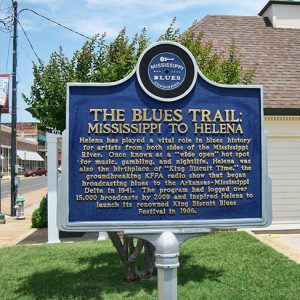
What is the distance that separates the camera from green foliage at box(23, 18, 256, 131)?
7.51m

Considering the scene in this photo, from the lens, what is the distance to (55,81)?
8.42m

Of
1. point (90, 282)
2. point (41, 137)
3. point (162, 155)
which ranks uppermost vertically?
point (41, 137)

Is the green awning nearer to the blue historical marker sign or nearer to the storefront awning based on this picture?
the storefront awning

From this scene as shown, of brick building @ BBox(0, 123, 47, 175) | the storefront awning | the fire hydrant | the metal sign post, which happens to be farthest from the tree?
the storefront awning

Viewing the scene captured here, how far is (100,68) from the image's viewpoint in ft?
25.8

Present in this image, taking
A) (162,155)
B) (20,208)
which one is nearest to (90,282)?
(162,155)

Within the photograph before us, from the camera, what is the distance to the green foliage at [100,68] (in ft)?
24.6

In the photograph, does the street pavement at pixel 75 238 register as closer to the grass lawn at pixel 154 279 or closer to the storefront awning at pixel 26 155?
the grass lawn at pixel 154 279

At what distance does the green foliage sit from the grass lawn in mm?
2663

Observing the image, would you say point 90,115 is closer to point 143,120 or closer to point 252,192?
point 143,120

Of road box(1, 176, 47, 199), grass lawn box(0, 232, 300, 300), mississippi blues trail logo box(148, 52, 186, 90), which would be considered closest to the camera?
mississippi blues trail logo box(148, 52, 186, 90)

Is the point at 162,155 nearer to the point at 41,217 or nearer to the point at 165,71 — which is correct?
the point at 165,71

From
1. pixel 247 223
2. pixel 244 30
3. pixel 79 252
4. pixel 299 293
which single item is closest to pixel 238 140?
pixel 247 223

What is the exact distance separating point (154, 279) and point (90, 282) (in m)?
0.96
